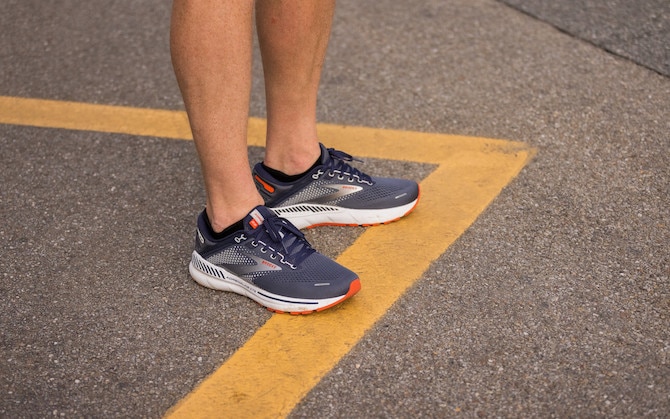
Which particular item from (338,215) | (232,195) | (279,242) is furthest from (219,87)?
(338,215)

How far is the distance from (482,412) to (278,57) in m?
1.10

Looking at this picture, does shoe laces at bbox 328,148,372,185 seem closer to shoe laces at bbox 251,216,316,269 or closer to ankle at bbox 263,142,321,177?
ankle at bbox 263,142,321,177

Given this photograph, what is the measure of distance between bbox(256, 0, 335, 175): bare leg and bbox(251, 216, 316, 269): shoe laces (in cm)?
31

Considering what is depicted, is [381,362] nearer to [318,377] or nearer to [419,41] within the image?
[318,377]

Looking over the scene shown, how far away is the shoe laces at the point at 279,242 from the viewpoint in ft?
7.35

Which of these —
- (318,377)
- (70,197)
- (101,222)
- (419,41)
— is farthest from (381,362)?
(419,41)

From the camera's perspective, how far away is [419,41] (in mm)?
3746

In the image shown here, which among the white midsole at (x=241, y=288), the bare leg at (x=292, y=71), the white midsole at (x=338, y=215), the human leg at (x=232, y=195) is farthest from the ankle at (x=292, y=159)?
the white midsole at (x=241, y=288)

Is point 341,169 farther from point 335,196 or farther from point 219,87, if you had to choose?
point 219,87

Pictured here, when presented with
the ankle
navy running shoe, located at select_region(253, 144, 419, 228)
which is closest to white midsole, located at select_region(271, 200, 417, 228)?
navy running shoe, located at select_region(253, 144, 419, 228)

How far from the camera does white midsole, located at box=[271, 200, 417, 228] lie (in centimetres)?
257

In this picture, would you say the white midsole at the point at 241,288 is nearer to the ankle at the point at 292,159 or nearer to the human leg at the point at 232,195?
the human leg at the point at 232,195

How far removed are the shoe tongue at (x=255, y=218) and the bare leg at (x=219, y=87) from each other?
0.02 m

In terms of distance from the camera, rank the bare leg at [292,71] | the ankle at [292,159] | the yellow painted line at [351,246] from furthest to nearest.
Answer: the ankle at [292,159], the bare leg at [292,71], the yellow painted line at [351,246]
